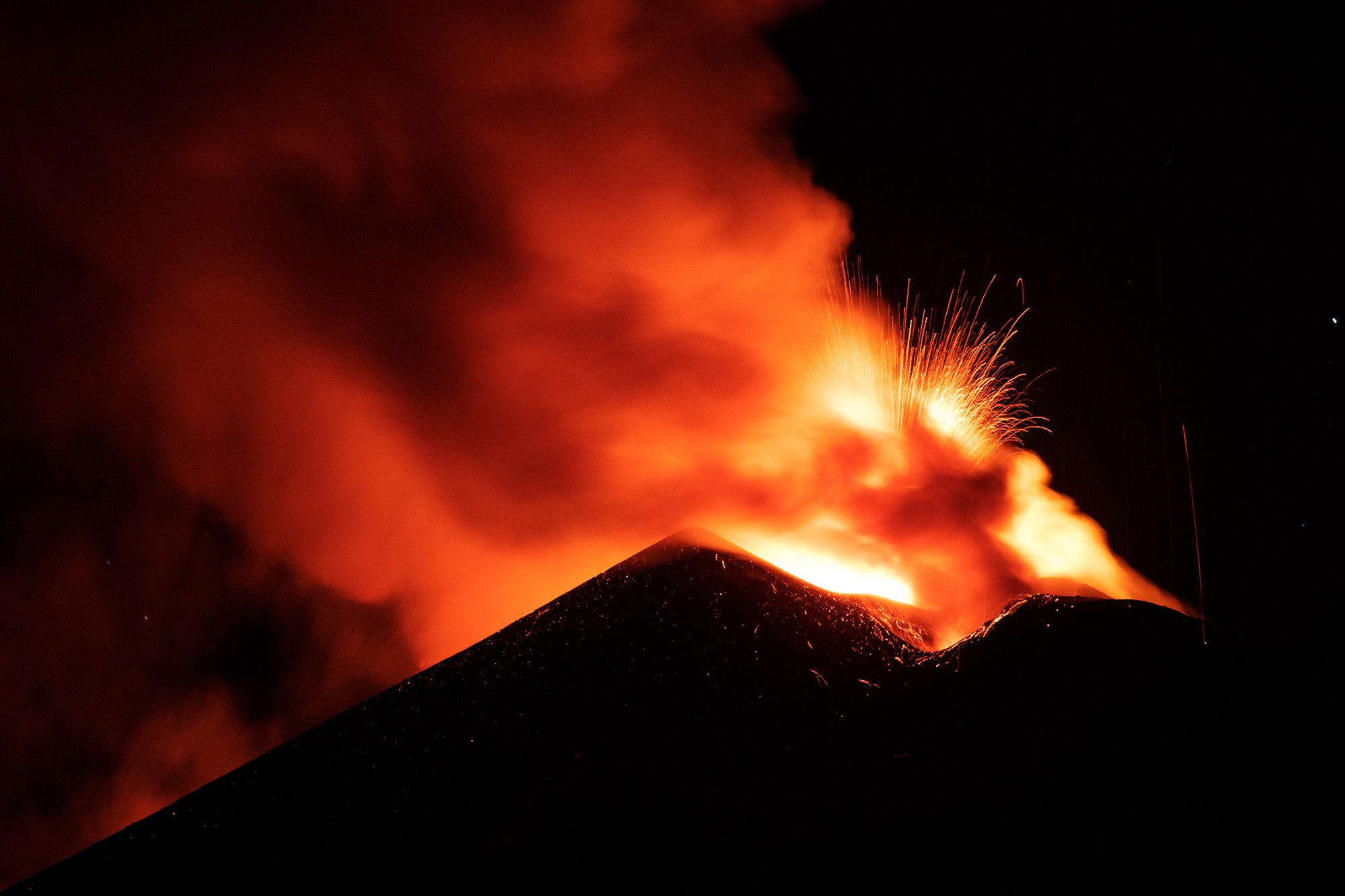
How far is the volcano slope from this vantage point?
18.8 feet

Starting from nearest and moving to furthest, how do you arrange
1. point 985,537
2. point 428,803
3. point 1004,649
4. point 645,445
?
point 428,803 < point 1004,649 < point 985,537 < point 645,445

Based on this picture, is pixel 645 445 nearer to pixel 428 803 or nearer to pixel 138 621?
pixel 428 803

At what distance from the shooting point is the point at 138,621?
14.5 metres

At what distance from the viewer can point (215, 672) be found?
14789mm

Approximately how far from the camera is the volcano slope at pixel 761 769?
5727 millimetres

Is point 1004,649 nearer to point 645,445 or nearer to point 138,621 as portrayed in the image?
point 645,445

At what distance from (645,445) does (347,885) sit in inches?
340

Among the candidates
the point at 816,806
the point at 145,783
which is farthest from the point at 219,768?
the point at 816,806

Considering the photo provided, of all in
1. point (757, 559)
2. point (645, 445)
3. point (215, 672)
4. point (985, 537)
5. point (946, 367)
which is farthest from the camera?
point (215, 672)

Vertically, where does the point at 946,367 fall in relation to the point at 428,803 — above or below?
above

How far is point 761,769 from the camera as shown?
6.65 meters

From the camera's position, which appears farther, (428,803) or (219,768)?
(219,768)

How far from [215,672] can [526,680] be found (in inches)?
387

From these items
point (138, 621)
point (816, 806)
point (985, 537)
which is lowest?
point (816, 806)
